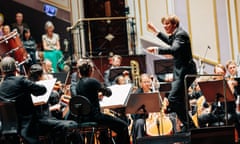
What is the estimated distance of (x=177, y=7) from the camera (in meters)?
11.6

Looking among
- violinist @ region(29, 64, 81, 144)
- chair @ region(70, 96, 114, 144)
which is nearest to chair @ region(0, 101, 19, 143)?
violinist @ region(29, 64, 81, 144)

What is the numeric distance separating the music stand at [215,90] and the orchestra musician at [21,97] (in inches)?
86.7

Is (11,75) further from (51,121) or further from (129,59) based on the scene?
(129,59)

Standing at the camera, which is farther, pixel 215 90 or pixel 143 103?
pixel 143 103

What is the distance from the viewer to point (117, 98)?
255 inches

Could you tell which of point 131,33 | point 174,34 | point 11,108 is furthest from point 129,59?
point 11,108

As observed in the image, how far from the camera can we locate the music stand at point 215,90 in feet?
22.5

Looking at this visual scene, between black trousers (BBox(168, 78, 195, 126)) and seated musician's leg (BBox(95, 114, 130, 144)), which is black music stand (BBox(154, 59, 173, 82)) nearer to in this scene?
black trousers (BBox(168, 78, 195, 126))

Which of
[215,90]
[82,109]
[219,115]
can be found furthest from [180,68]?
[82,109]

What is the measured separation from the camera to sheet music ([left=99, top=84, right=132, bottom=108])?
250 inches

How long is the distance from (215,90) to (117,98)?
1.33 metres

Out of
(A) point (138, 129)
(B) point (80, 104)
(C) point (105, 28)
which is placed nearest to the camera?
(B) point (80, 104)

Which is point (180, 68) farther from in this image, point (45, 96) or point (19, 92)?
point (19, 92)

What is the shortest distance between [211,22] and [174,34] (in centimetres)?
462
